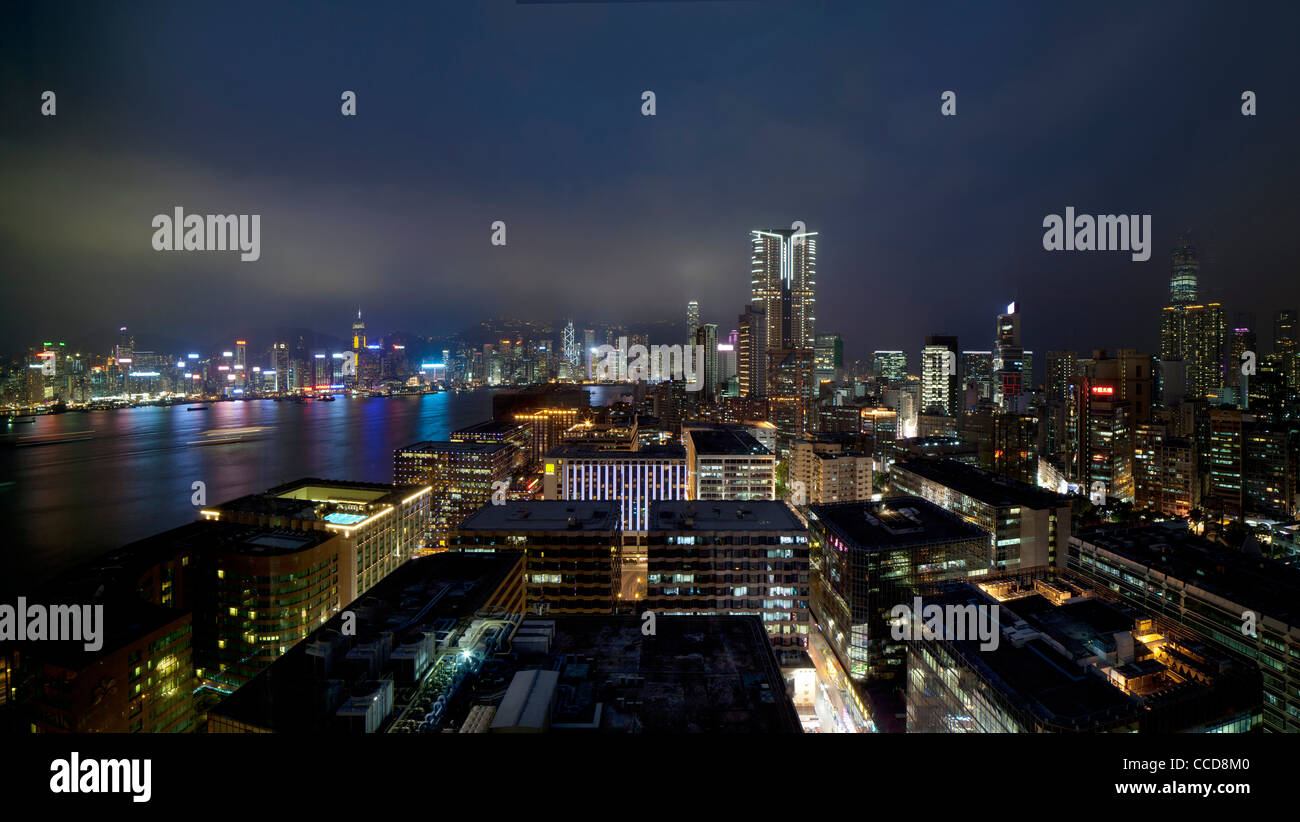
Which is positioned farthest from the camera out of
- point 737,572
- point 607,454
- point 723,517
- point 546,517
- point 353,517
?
point 607,454

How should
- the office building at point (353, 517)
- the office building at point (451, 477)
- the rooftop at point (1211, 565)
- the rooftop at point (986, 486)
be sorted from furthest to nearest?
the office building at point (451, 477), the rooftop at point (986, 486), the office building at point (353, 517), the rooftop at point (1211, 565)

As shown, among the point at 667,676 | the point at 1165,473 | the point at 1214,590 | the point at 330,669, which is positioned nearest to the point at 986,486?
the point at 1214,590

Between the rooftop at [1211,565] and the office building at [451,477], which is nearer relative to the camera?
the rooftop at [1211,565]

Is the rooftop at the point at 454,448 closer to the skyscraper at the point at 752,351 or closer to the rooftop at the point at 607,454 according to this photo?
the rooftop at the point at 607,454

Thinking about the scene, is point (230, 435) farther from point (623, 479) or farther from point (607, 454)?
point (623, 479)

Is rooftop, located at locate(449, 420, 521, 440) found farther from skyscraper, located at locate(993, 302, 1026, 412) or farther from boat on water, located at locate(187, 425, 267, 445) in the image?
skyscraper, located at locate(993, 302, 1026, 412)

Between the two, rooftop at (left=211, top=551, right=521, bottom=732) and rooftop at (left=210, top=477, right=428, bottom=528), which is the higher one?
rooftop at (left=211, top=551, right=521, bottom=732)

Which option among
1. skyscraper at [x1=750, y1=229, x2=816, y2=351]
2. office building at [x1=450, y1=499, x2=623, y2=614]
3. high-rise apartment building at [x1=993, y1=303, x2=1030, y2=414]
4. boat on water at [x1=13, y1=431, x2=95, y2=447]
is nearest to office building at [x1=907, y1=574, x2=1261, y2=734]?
office building at [x1=450, y1=499, x2=623, y2=614]

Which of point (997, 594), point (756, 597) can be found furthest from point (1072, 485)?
point (756, 597)

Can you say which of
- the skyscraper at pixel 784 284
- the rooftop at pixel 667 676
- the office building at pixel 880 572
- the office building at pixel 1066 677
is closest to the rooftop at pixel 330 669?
the rooftop at pixel 667 676

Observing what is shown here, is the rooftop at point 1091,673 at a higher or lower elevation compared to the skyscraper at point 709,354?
lower

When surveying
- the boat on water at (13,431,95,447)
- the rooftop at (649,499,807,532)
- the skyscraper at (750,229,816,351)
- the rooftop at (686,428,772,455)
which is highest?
the skyscraper at (750,229,816,351)
